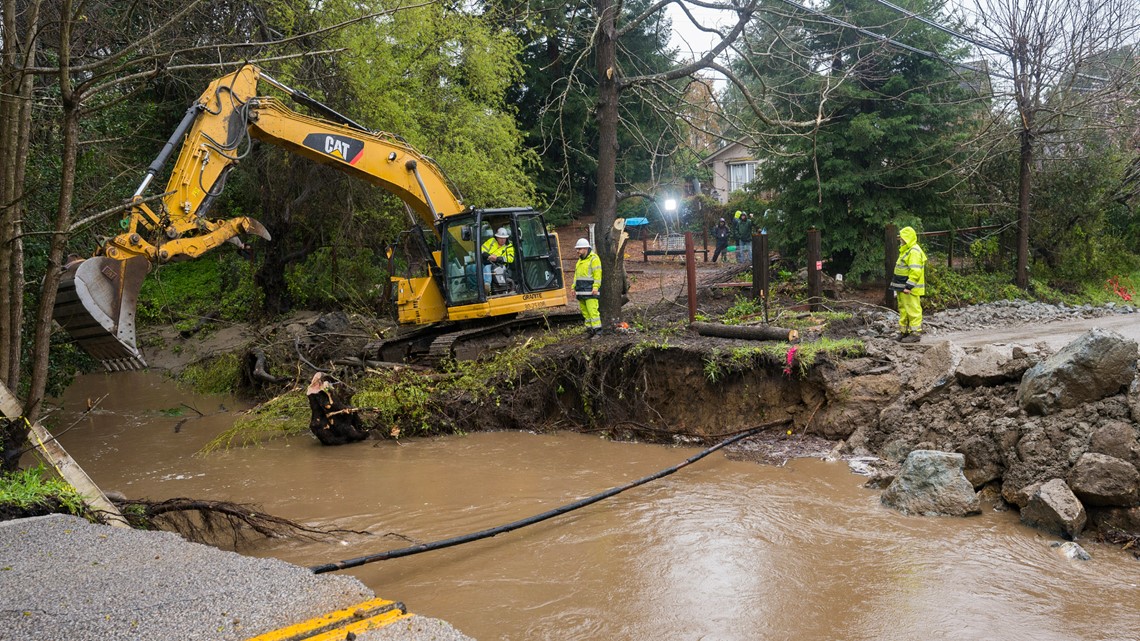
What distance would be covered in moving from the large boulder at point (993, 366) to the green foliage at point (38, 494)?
7905mm

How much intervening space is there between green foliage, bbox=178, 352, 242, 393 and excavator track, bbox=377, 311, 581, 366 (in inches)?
130

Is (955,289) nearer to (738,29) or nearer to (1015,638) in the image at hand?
(738,29)

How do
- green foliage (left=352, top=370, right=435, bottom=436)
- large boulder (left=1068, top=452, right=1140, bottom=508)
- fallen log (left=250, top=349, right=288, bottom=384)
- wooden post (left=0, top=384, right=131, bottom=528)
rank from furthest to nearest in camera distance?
fallen log (left=250, top=349, right=288, bottom=384), green foliage (left=352, top=370, right=435, bottom=436), large boulder (left=1068, top=452, right=1140, bottom=508), wooden post (left=0, top=384, right=131, bottom=528)

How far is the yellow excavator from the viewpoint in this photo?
30.0 ft

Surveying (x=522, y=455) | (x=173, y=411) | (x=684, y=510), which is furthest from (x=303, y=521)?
(x=173, y=411)

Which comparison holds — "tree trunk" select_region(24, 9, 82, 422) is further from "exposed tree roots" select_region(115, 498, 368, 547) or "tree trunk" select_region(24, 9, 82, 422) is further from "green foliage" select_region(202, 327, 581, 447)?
"green foliage" select_region(202, 327, 581, 447)

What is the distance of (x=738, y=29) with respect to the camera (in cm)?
1076

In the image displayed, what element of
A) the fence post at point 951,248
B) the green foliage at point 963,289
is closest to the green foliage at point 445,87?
the green foliage at point 963,289

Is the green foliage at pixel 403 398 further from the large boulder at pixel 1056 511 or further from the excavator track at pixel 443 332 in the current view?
the large boulder at pixel 1056 511

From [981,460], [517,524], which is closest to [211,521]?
[517,524]

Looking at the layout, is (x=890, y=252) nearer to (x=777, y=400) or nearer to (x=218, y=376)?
(x=777, y=400)

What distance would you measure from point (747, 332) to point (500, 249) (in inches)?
167

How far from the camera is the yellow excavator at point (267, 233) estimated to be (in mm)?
9156

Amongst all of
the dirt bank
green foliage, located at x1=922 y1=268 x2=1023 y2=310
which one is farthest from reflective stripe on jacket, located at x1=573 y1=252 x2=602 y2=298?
green foliage, located at x1=922 y1=268 x2=1023 y2=310
